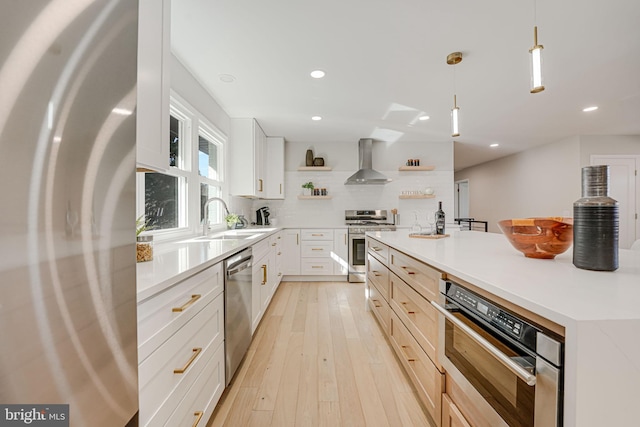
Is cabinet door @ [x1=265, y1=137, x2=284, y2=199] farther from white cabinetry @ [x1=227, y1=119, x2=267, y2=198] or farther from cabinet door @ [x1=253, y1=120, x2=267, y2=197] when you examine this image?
white cabinetry @ [x1=227, y1=119, x2=267, y2=198]

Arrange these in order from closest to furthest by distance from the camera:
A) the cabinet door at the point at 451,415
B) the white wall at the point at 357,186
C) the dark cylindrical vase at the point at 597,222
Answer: the dark cylindrical vase at the point at 597,222 < the cabinet door at the point at 451,415 < the white wall at the point at 357,186

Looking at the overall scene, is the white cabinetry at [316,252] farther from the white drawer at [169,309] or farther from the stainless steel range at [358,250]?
the white drawer at [169,309]

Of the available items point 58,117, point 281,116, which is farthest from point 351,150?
point 58,117

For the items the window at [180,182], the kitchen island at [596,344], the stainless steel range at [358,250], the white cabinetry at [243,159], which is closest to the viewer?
the kitchen island at [596,344]

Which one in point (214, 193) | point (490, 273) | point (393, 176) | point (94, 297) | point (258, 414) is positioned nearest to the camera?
point (94, 297)

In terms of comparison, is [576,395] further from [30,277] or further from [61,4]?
[61,4]

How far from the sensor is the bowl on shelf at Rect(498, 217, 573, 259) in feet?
3.56

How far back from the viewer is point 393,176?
5.14 metres

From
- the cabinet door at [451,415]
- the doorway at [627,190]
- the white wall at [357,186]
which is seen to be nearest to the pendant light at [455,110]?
the cabinet door at [451,415]

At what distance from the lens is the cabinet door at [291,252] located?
14.6ft

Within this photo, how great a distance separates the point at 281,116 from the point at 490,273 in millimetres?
3429

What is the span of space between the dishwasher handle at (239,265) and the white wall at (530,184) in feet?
19.1

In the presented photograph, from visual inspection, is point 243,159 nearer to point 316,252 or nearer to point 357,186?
point 316,252

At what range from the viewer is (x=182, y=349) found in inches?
44.2
